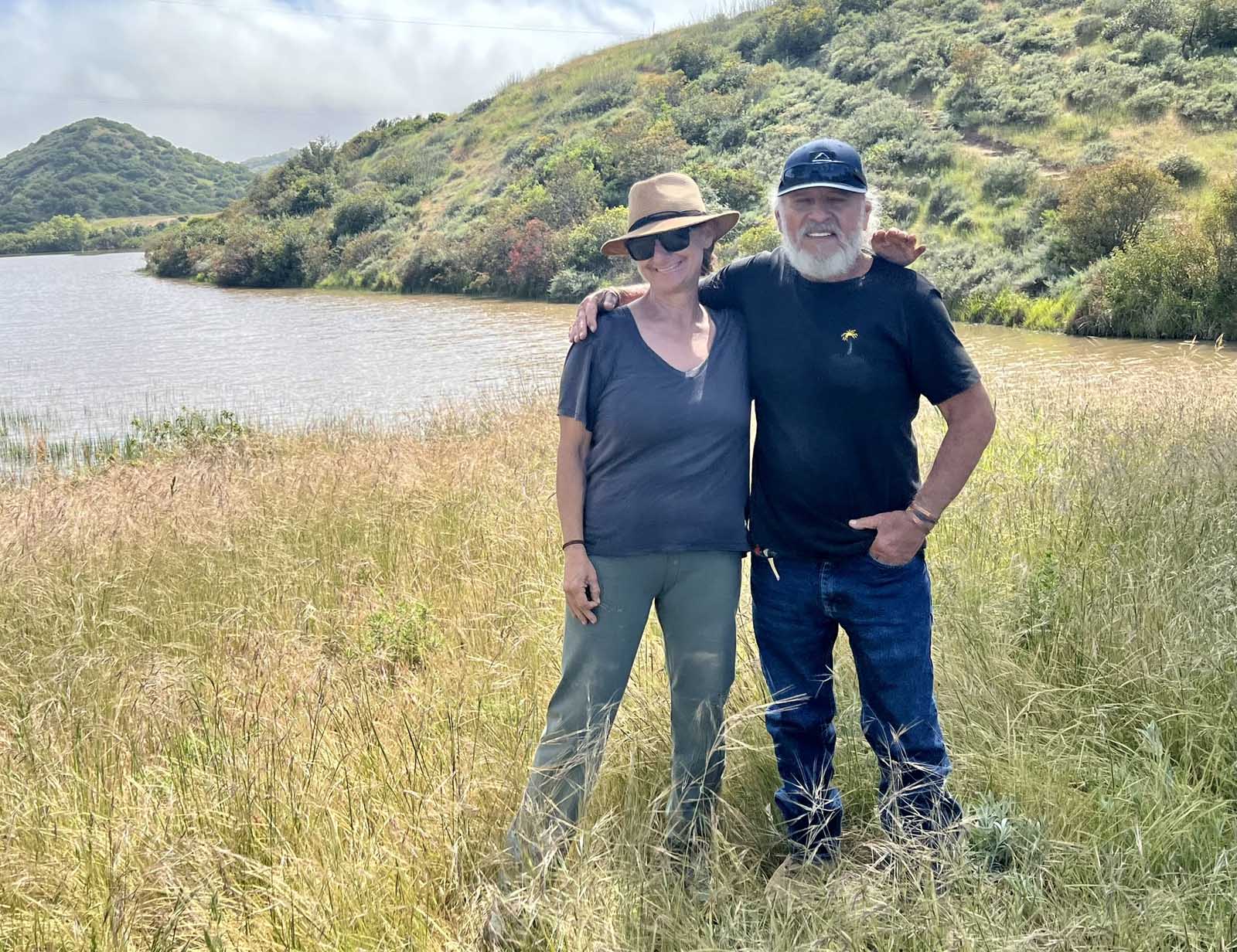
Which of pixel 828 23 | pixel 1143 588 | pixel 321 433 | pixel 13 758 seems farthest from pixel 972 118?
pixel 13 758

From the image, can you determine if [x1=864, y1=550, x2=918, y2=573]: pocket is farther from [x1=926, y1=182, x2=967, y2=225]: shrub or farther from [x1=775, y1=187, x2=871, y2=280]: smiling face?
[x1=926, y1=182, x2=967, y2=225]: shrub

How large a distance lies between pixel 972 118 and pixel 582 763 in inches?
1363

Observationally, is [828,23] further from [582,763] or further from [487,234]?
[582,763]

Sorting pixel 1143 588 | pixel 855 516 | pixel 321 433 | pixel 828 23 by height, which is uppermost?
pixel 828 23

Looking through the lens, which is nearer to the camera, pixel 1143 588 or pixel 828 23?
pixel 1143 588

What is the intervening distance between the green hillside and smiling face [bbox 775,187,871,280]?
768 inches

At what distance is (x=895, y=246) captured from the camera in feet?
8.24

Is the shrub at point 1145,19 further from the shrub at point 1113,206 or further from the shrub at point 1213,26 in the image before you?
the shrub at point 1113,206

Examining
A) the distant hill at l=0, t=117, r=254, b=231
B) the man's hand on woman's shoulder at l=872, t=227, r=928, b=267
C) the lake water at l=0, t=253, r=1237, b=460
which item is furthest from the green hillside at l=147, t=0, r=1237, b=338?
the distant hill at l=0, t=117, r=254, b=231

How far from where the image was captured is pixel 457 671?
375 cm

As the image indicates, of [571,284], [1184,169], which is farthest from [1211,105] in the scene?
[571,284]

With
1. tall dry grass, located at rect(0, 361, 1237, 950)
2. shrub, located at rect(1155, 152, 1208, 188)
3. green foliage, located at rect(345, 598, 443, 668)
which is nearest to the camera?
tall dry grass, located at rect(0, 361, 1237, 950)

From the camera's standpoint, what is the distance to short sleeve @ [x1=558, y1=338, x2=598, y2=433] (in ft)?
8.39

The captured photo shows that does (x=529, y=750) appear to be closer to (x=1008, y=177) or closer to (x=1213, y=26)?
(x=1008, y=177)
